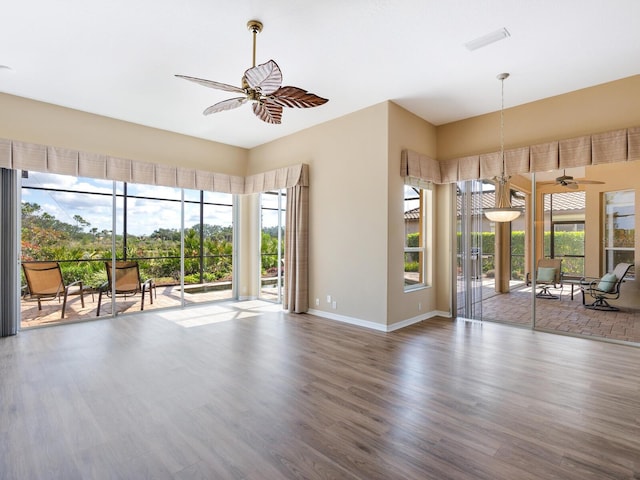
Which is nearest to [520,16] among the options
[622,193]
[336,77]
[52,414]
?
[336,77]

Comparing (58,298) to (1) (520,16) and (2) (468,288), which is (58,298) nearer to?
(2) (468,288)

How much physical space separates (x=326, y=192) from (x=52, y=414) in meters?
4.36

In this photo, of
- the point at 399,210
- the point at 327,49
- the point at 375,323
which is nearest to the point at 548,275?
the point at 399,210

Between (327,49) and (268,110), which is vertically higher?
(327,49)

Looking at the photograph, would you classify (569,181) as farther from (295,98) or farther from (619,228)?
→ (295,98)

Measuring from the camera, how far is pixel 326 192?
5680 millimetres

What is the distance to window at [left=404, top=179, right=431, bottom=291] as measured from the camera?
5.33 m

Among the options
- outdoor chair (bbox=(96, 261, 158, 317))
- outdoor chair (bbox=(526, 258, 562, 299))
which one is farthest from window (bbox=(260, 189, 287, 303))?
outdoor chair (bbox=(526, 258, 562, 299))

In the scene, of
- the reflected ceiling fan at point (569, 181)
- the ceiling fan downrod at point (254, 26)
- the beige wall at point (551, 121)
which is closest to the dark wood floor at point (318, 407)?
the reflected ceiling fan at point (569, 181)

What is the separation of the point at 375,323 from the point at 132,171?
4.70 meters

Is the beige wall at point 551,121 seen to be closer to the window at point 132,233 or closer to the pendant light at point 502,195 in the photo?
the pendant light at point 502,195

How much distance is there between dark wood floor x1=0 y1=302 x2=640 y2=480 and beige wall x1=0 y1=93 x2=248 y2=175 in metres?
2.90

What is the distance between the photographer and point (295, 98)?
3.11 metres

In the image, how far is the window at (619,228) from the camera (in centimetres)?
423
